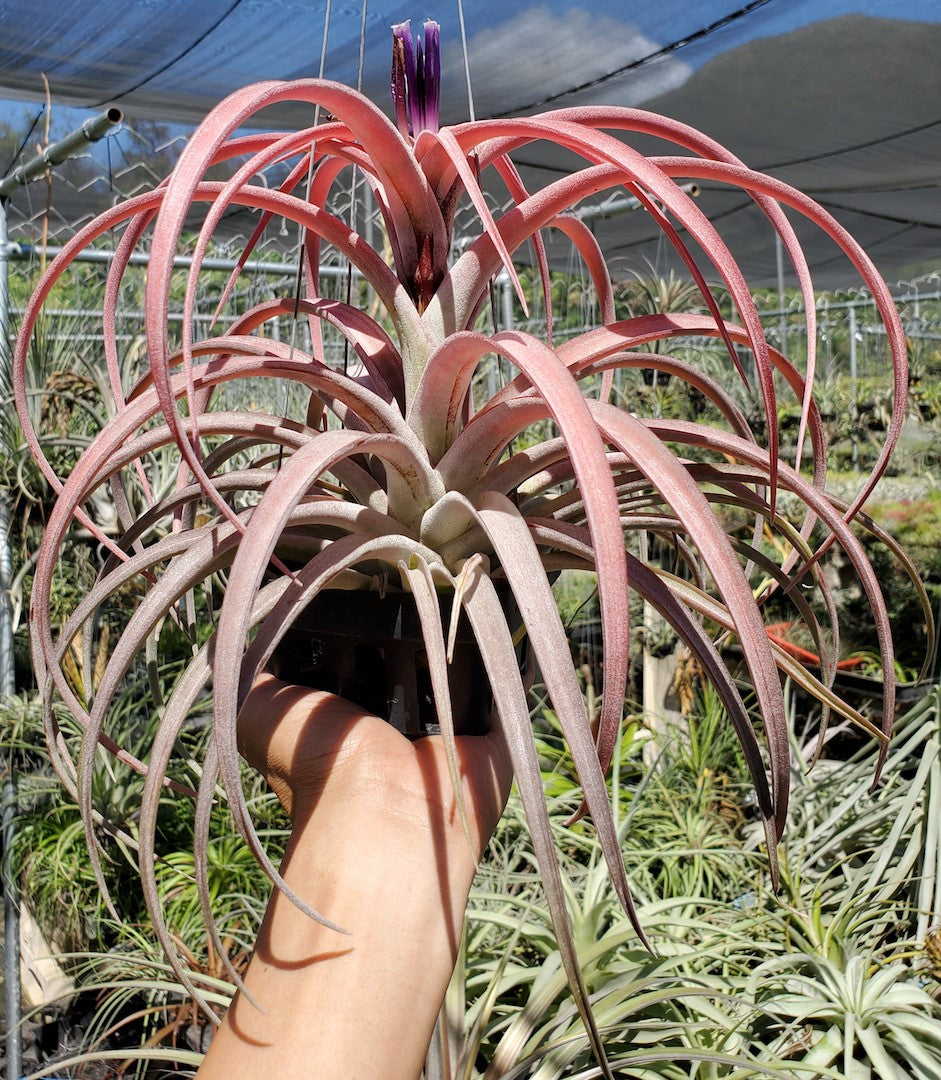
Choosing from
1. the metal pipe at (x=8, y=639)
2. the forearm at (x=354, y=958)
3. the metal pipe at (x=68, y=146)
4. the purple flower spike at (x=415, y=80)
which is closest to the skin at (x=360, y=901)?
the forearm at (x=354, y=958)

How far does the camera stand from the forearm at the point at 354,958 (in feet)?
1.37

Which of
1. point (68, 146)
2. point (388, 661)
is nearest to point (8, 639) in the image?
point (68, 146)

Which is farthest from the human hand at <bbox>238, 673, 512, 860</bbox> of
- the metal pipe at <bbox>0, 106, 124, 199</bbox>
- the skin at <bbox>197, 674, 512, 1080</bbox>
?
the metal pipe at <bbox>0, 106, 124, 199</bbox>

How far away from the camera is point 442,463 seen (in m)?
0.48

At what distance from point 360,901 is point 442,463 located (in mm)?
219

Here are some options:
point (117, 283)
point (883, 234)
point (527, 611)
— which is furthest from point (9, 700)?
point (883, 234)

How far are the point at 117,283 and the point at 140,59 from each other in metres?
2.21

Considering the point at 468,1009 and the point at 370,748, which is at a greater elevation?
the point at 370,748

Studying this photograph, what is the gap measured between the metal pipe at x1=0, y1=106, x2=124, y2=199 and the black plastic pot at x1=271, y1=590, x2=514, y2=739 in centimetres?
116

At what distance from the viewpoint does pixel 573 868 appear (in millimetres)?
1690

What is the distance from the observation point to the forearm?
0.42 m

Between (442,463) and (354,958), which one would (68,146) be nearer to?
(442,463)

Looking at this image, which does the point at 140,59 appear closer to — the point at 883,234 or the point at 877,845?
the point at 877,845

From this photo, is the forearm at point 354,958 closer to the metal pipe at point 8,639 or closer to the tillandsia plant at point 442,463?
the tillandsia plant at point 442,463
